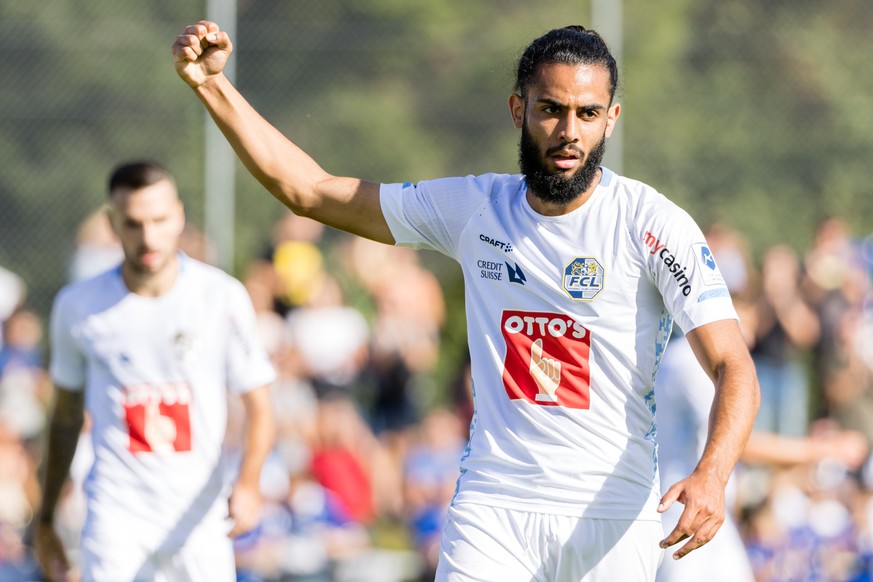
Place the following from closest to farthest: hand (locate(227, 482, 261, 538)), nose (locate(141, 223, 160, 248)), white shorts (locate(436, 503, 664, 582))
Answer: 1. white shorts (locate(436, 503, 664, 582))
2. hand (locate(227, 482, 261, 538))
3. nose (locate(141, 223, 160, 248))

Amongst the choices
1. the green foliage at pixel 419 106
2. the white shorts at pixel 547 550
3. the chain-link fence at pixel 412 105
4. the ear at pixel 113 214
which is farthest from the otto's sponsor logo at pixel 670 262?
the chain-link fence at pixel 412 105

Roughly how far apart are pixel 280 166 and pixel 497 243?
79 cm

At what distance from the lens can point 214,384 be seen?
6441mm

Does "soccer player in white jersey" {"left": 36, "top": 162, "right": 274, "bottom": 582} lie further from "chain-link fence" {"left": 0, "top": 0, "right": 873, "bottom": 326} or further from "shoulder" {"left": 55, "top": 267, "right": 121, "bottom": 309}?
"chain-link fence" {"left": 0, "top": 0, "right": 873, "bottom": 326}

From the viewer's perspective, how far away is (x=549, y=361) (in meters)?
4.53

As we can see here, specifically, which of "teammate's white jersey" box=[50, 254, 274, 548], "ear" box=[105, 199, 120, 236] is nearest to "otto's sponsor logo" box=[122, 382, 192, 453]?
"teammate's white jersey" box=[50, 254, 274, 548]

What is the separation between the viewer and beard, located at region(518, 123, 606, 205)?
4539mm

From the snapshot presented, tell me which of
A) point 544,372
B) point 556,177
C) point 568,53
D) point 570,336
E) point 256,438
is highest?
point 568,53

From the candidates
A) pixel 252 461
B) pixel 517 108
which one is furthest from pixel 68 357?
pixel 517 108

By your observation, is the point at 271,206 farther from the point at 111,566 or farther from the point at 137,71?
the point at 111,566

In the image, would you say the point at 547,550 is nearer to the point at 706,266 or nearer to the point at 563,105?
the point at 706,266

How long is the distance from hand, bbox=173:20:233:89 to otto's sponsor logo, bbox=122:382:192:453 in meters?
1.97

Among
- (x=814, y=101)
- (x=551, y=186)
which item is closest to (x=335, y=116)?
(x=814, y=101)

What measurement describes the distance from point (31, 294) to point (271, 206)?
2.93 meters
